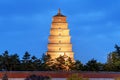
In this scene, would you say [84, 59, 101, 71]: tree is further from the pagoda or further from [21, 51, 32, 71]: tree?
the pagoda

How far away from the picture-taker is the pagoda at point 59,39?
71375 mm

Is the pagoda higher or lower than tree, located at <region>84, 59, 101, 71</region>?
higher

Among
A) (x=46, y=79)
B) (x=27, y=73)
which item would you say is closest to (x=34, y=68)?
(x=27, y=73)

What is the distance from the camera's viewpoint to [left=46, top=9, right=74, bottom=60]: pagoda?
71375mm

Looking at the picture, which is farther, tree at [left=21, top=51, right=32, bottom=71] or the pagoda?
the pagoda

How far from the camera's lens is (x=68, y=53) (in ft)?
235

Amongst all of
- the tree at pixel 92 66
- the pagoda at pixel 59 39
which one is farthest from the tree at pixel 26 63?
the pagoda at pixel 59 39

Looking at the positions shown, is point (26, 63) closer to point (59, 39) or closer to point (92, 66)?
point (92, 66)

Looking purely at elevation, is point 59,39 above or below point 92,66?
above

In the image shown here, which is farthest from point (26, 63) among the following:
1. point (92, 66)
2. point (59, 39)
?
point (59, 39)

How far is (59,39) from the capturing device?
71938 millimetres

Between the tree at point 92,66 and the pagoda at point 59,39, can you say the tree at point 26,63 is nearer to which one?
the tree at point 92,66

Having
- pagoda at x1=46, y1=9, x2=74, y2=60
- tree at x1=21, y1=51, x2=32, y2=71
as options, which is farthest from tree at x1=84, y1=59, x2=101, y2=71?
pagoda at x1=46, y1=9, x2=74, y2=60

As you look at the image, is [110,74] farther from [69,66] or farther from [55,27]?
[55,27]
